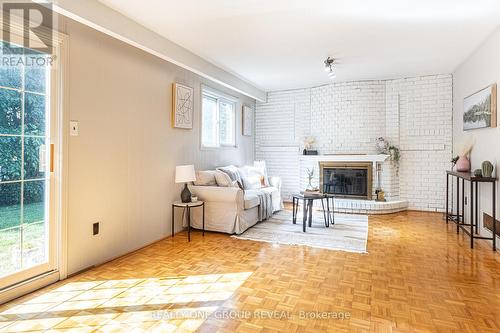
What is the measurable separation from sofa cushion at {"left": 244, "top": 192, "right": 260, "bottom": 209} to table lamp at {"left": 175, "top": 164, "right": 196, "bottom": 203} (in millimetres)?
825

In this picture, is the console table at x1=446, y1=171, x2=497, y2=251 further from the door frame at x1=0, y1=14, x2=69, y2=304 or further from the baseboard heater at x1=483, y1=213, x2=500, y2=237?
the door frame at x1=0, y1=14, x2=69, y2=304

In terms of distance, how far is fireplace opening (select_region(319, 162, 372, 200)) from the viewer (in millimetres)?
6043

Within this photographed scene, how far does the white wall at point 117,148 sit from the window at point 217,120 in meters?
0.79

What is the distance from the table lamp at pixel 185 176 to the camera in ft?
13.1

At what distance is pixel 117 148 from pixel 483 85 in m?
4.69

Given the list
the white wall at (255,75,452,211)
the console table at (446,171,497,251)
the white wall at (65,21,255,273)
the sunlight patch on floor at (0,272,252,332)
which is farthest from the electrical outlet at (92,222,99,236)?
the white wall at (255,75,452,211)

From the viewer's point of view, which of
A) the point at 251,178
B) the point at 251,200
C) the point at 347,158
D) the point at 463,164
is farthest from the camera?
the point at 347,158

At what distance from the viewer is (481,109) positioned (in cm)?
387

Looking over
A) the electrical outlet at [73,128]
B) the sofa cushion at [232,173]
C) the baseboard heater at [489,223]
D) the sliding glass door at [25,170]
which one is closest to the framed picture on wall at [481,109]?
the baseboard heater at [489,223]

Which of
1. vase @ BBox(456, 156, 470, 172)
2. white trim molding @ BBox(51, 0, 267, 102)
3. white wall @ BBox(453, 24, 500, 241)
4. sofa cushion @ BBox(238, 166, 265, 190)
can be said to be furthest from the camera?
sofa cushion @ BBox(238, 166, 265, 190)

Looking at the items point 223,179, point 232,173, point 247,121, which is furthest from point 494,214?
point 247,121

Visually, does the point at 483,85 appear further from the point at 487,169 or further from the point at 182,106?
the point at 182,106

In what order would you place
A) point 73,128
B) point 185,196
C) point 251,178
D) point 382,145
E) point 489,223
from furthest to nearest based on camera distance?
1. point 382,145
2. point 251,178
3. point 185,196
4. point 489,223
5. point 73,128

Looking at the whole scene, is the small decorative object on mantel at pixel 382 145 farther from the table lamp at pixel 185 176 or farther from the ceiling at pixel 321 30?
the table lamp at pixel 185 176
